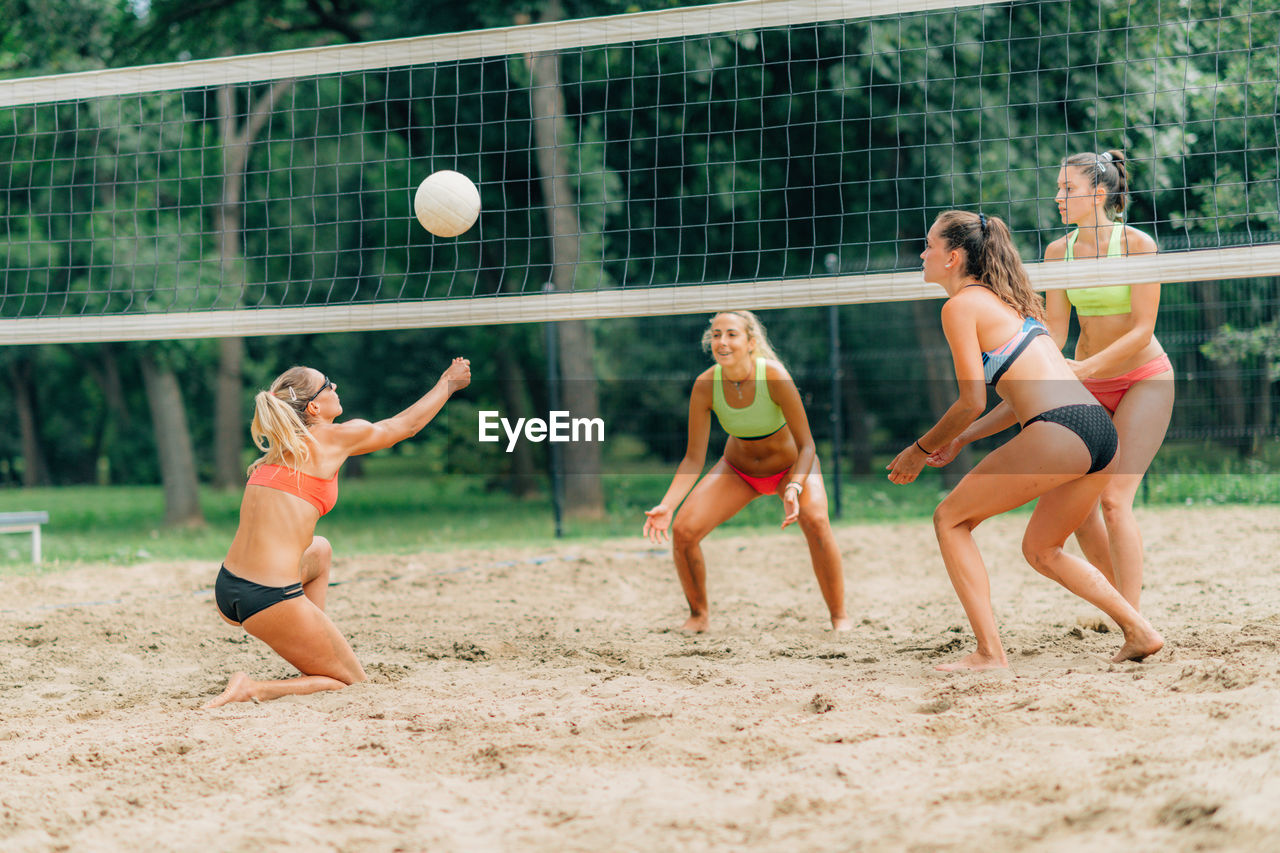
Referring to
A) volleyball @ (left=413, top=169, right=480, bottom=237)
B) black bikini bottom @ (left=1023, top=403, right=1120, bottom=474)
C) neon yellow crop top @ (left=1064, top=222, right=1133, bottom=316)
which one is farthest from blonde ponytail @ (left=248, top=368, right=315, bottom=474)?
neon yellow crop top @ (left=1064, top=222, right=1133, bottom=316)

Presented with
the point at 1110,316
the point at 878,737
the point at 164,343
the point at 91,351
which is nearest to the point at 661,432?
the point at 164,343

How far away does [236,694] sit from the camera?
3.50m

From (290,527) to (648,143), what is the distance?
26.8 feet

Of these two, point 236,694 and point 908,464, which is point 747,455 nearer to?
point 908,464

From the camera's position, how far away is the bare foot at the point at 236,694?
3.47 metres

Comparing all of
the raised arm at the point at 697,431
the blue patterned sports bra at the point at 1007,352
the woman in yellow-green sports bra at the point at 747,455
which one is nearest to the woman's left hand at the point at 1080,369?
the blue patterned sports bra at the point at 1007,352

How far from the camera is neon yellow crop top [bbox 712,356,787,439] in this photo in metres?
4.52

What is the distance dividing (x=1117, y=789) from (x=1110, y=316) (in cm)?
229

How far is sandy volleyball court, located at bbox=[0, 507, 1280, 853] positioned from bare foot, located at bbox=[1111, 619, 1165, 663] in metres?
0.07

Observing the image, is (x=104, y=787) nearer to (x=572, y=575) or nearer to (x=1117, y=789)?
(x=1117, y=789)

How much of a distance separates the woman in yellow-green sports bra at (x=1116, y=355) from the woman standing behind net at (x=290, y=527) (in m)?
2.52

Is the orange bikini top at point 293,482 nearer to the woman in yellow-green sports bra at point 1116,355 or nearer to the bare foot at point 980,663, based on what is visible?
the bare foot at point 980,663

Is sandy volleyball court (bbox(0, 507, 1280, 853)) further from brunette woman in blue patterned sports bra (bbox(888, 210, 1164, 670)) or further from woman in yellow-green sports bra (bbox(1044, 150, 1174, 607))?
woman in yellow-green sports bra (bbox(1044, 150, 1174, 607))

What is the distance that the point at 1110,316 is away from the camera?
13.2 feet
